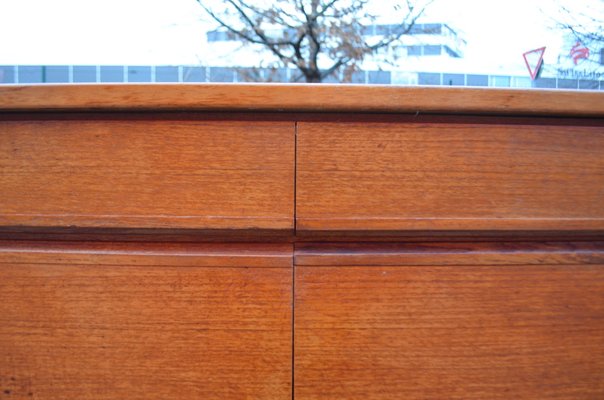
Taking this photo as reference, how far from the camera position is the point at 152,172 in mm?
366

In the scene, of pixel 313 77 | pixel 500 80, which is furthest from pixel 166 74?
pixel 500 80

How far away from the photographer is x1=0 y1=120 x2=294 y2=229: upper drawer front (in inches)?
14.4

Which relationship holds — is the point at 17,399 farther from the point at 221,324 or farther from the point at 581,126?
the point at 581,126

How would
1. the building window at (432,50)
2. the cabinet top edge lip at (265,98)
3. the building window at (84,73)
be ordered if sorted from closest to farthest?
1. the cabinet top edge lip at (265,98)
2. the building window at (84,73)
3. the building window at (432,50)

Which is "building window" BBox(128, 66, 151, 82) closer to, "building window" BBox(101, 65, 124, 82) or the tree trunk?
"building window" BBox(101, 65, 124, 82)

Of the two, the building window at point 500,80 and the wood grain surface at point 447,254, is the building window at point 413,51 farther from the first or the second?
the wood grain surface at point 447,254

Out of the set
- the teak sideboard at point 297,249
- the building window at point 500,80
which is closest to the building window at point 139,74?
the teak sideboard at point 297,249

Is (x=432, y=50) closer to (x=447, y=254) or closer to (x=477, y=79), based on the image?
(x=477, y=79)

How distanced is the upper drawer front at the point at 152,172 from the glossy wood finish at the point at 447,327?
8 centimetres

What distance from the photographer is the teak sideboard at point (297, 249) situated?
0.37 m

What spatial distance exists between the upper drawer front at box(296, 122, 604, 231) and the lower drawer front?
50 millimetres

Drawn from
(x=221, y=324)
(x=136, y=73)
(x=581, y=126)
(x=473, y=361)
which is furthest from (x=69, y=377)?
(x=136, y=73)

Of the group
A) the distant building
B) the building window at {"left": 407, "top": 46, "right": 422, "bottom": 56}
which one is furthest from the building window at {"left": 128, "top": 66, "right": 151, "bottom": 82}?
the building window at {"left": 407, "top": 46, "right": 422, "bottom": 56}

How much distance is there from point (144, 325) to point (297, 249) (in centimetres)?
16
